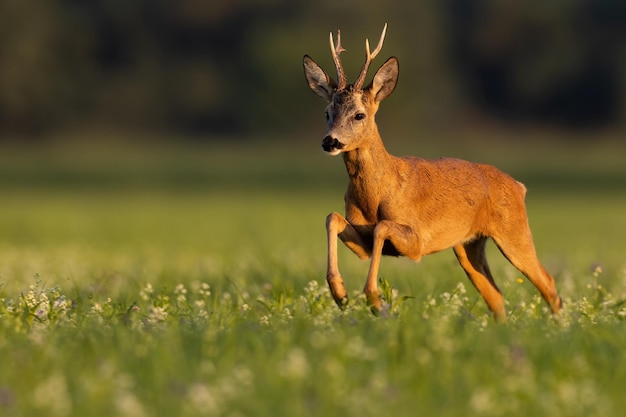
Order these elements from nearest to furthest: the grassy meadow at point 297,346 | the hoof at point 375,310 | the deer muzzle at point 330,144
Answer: the grassy meadow at point 297,346 → the hoof at point 375,310 → the deer muzzle at point 330,144

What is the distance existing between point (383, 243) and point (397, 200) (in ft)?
1.37

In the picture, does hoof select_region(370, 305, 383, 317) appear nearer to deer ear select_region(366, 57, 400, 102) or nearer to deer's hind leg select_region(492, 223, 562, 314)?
deer ear select_region(366, 57, 400, 102)

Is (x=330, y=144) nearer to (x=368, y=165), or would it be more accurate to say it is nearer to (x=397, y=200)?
(x=368, y=165)

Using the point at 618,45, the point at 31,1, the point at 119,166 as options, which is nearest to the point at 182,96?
the point at 31,1

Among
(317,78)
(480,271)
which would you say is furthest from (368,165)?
(480,271)

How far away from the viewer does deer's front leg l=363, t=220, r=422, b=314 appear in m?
7.21

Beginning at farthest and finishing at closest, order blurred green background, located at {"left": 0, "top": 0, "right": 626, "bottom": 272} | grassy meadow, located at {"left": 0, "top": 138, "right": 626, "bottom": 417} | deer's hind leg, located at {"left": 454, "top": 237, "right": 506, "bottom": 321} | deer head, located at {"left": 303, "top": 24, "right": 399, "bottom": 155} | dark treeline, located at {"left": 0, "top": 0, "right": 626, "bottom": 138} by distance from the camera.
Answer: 1. dark treeline, located at {"left": 0, "top": 0, "right": 626, "bottom": 138}
2. blurred green background, located at {"left": 0, "top": 0, "right": 626, "bottom": 272}
3. deer's hind leg, located at {"left": 454, "top": 237, "right": 506, "bottom": 321}
4. deer head, located at {"left": 303, "top": 24, "right": 399, "bottom": 155}
5. grassy meadow, located at {"left": 0, "top": 138, "right": 626, "bottom": 417}

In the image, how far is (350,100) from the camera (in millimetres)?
7906

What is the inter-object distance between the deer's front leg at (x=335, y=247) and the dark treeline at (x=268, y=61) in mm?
56551

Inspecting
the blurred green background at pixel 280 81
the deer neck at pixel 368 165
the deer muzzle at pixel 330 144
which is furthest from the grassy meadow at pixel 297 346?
the blurred green background at pixel 280 81

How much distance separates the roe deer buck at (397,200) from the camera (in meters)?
7.70

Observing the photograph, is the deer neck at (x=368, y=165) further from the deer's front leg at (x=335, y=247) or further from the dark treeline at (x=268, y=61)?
the dark treeline at (x=268, y=61)

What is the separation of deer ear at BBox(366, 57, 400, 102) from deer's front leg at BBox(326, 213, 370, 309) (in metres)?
0.90

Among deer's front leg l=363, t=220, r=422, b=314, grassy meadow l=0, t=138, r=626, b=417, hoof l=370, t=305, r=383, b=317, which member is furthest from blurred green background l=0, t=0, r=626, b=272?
hoof l=370, t=305, r=383, b=317
